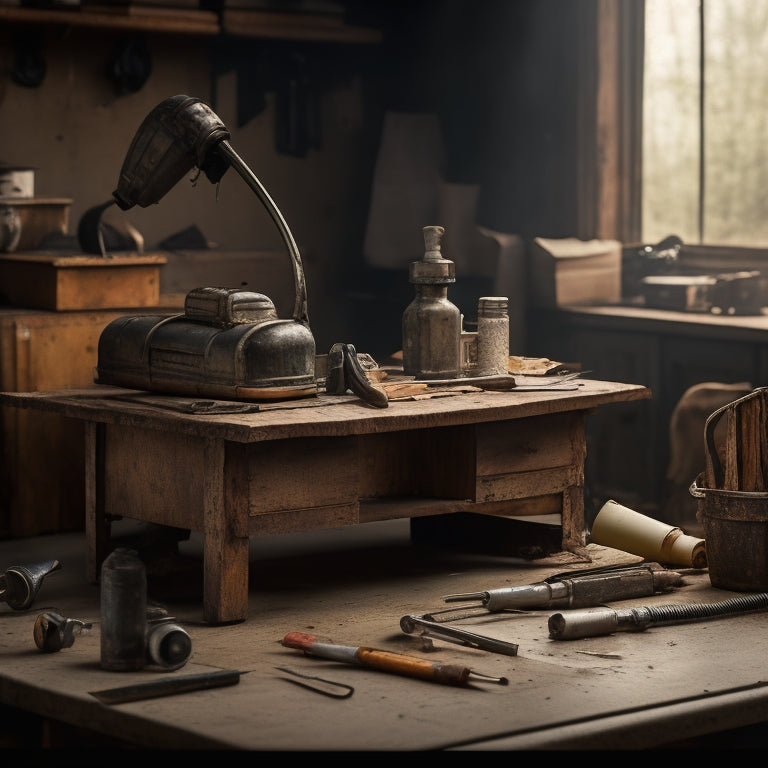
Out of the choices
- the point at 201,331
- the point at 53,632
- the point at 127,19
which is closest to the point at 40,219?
the point at 127,19

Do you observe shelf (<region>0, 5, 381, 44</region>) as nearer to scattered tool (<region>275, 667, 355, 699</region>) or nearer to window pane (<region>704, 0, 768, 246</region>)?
window pane (<region>704, 0, 768, 246</region>)

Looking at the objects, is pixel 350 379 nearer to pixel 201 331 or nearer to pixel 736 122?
pixel 201 331

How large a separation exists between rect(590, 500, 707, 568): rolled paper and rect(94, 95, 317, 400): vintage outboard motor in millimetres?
1129

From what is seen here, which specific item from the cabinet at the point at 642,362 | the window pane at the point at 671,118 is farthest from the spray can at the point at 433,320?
the window pane at the point at 671,118

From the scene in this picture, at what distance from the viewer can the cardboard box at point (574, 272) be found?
6836 millimetres

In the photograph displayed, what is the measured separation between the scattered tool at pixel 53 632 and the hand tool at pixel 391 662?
54 cm

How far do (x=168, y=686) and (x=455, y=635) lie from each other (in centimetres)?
76

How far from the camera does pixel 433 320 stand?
187 inches

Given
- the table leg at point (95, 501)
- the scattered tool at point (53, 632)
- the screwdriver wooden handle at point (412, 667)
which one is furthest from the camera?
the table leg at point (95, 501)

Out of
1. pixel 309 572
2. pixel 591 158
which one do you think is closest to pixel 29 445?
pixel 309 572

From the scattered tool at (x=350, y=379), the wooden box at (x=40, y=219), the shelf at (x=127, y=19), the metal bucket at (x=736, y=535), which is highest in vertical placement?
the shelf at (x=127, y=19)

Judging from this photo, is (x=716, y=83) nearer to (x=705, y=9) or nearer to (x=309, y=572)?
(x=705, y=9)

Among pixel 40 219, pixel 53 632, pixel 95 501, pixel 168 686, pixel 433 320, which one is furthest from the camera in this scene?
pixel 40 219

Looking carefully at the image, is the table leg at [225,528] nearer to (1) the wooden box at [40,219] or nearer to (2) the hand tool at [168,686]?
(2) the hand tool at [168,686]
